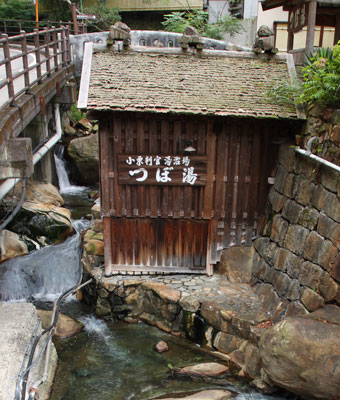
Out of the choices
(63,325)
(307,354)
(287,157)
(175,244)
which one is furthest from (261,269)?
(63,325)

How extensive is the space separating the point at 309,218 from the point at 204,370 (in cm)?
356

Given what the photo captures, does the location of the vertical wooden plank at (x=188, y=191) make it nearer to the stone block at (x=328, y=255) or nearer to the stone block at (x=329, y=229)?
the stone block at (x=329, y=229)

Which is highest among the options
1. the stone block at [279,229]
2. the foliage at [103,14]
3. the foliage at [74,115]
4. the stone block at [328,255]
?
the foliage at [103,14]

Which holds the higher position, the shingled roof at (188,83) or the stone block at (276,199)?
the shingled roof at (188,83)

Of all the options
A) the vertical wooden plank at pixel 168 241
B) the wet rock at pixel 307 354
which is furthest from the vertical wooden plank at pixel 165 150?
the wet rock at pixel 307 354

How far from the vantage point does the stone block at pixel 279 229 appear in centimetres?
820

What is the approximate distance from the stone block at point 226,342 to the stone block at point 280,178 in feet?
10.7

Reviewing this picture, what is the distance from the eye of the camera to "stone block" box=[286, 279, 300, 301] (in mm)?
7391

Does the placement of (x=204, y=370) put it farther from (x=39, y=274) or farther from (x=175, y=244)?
(x=39, y=274)

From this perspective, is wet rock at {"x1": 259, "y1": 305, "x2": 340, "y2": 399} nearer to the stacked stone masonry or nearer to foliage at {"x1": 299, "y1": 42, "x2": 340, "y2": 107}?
the stacked stone masonry

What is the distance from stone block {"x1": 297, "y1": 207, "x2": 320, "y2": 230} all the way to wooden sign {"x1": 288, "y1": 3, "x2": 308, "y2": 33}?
5091 millimetres

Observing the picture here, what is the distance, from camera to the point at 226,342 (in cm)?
804

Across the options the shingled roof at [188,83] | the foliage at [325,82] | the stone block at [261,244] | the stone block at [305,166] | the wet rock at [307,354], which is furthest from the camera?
the stone block at [261,244]

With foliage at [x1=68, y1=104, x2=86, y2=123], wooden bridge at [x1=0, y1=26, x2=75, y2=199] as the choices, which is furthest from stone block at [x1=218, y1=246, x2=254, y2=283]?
foliage at [x1=68, y1=104, x2=86, y2=123]
